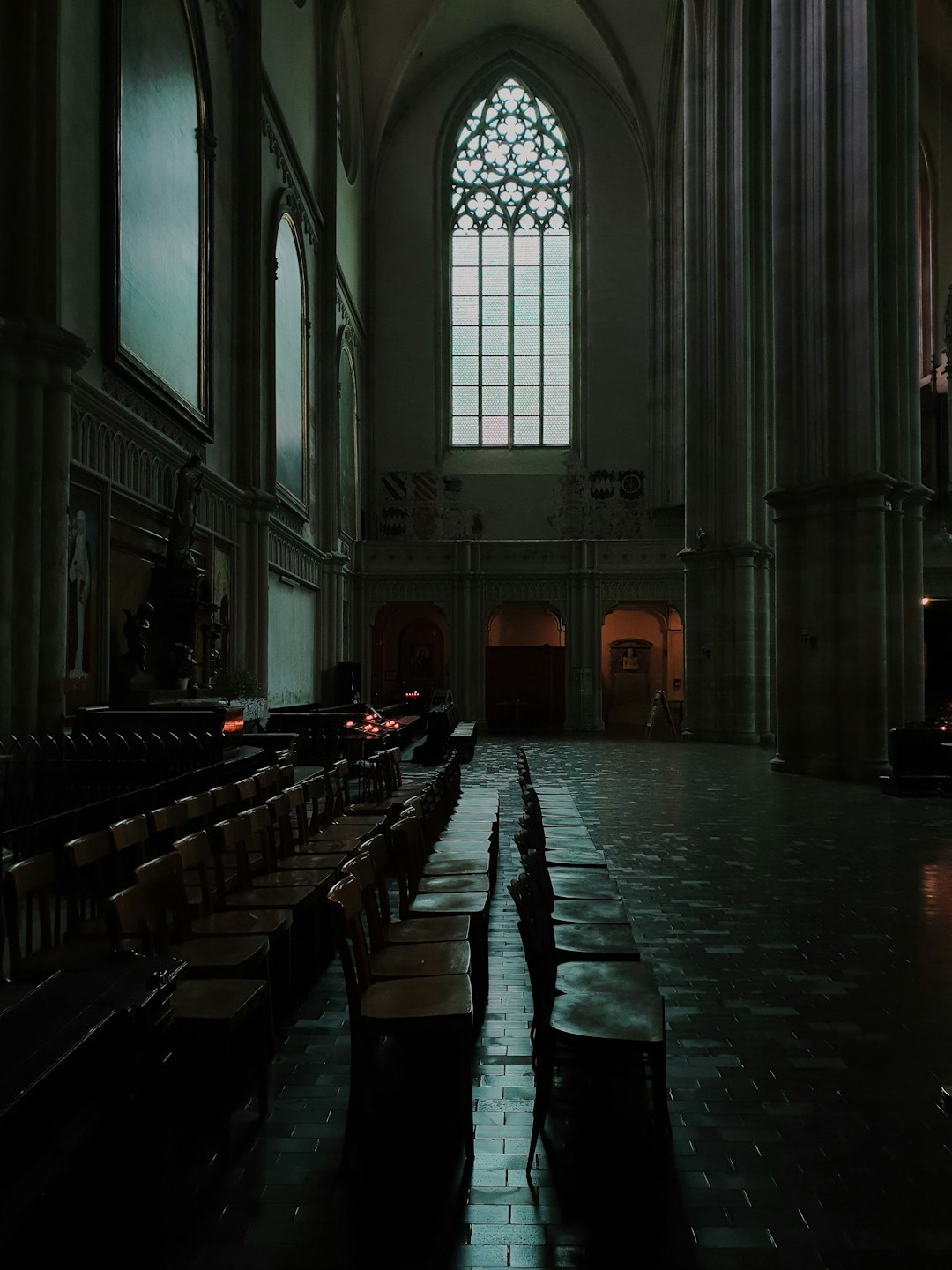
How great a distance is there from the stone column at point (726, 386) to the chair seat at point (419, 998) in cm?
1996

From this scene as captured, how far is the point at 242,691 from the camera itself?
1653 cm

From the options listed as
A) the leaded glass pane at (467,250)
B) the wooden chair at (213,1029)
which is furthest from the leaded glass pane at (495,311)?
the wooden chair at (213,1029)

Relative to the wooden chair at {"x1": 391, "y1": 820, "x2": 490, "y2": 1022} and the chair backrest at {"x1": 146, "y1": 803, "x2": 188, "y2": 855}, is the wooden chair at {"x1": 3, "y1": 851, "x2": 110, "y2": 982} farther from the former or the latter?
the wooden chair at {"x1": 391, "y1": 820, "x2": 490, "y2": 1022}

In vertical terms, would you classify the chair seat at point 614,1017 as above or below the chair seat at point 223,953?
below

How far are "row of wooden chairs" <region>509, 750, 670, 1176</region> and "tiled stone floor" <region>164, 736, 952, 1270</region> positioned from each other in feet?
0.60

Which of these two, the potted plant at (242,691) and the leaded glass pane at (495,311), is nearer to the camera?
the potted plant at (242,691)

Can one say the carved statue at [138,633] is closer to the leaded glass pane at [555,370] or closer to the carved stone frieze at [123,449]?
the carved stone frieze at [123,449]

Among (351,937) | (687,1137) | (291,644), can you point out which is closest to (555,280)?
(291,644)

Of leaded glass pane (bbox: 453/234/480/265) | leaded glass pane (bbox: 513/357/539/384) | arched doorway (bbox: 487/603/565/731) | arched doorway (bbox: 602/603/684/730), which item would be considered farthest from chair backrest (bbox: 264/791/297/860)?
leaded glass pane (bbox: 453/234/480/265)

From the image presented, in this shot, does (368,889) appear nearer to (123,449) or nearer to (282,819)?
(282,819)

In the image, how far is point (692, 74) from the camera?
80.0ft

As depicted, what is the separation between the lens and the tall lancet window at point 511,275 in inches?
1313

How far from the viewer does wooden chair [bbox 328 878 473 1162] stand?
3.34m

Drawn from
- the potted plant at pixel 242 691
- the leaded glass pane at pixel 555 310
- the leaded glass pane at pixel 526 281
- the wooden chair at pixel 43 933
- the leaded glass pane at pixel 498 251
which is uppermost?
the leaded glass pane at pixel 498 251
